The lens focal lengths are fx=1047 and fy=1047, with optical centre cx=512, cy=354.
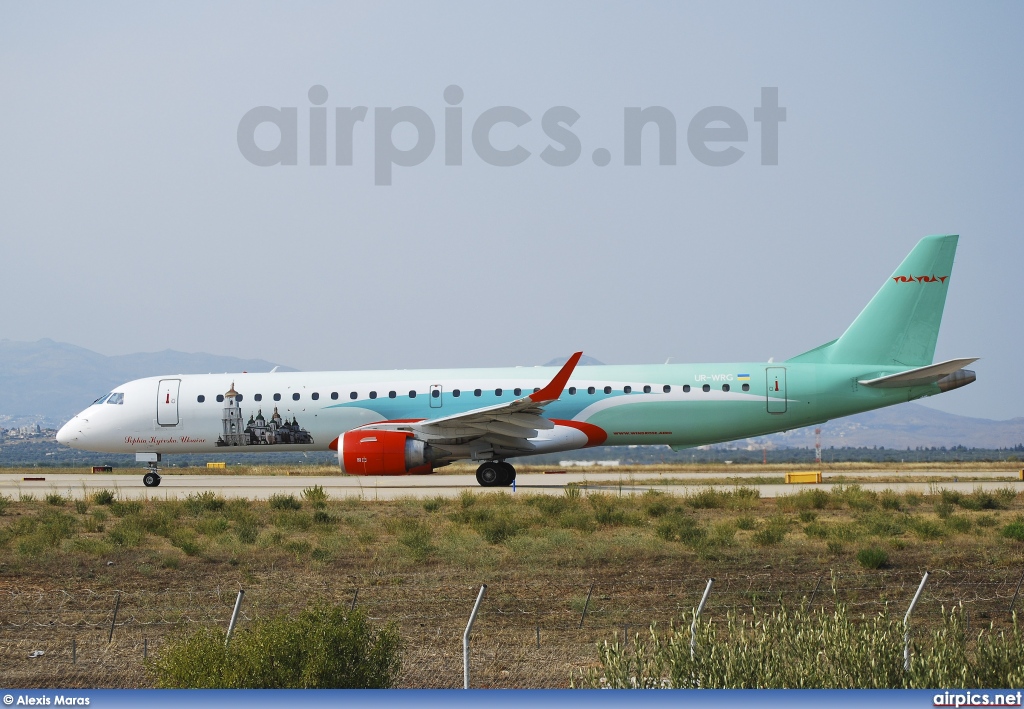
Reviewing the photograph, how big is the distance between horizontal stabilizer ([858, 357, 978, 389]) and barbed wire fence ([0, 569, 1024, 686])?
Result: 41.2 ft

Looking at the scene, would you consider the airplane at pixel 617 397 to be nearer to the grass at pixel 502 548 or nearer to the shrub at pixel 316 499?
the shrub at pixel 316 499

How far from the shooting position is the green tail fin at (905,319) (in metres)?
28.3

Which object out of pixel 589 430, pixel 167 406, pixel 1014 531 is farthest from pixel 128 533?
pixel 1014 531

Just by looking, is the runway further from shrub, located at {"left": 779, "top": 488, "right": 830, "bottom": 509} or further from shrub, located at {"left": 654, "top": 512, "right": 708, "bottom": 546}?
shrub, located at {"left": 654, "top": 512, "right": 708, "bottom": 546}

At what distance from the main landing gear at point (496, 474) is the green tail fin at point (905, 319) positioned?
8.44m

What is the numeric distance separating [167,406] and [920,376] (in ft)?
68.0

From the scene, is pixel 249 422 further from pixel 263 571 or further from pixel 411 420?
pixel 263 571

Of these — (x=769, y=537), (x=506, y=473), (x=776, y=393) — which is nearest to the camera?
(x=769, y=537)

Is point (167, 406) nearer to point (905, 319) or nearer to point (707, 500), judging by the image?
point (707, 500)

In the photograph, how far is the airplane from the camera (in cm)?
2733

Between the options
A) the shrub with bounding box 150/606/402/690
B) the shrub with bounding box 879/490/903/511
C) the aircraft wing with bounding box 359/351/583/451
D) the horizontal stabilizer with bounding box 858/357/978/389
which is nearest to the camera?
the shrub with bounding box 150/606/402/690

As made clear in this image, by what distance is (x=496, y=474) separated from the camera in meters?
28.5

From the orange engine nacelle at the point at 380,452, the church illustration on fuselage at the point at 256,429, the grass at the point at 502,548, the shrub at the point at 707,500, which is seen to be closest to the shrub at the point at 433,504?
the grass at the point at 502,548

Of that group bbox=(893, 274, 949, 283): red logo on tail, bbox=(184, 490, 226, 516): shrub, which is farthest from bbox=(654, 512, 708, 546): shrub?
bbox=(893, 274, 949, 283): red logo on tail
